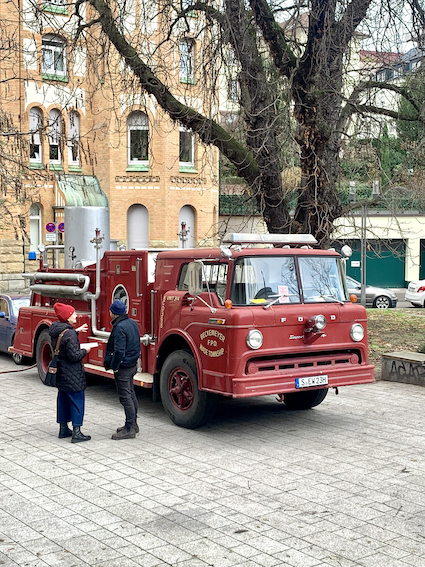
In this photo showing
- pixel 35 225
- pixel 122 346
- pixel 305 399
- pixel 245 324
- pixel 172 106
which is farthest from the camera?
pixel 35 225

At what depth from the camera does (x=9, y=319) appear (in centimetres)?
1667

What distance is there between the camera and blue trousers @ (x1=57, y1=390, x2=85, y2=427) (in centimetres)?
920

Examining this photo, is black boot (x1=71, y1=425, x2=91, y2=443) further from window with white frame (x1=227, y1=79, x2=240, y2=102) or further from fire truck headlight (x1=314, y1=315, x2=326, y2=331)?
window with white frame (x1=227, y1=79, x2=240, y2=102)

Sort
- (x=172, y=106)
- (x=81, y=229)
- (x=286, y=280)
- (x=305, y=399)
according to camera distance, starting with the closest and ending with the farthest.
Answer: (x=286, y=280), (x=305, y=399), (x=172, y=106), (x=81, y=229)

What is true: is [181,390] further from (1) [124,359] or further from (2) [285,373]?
(2) [285,373]

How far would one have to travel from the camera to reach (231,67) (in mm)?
15445

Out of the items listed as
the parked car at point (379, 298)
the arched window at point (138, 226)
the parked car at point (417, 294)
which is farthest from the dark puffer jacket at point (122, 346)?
the arched window at point (138, 226)

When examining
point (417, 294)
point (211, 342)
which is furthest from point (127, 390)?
point (417, 294)

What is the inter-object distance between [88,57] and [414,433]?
10916mm

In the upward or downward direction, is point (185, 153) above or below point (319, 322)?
above

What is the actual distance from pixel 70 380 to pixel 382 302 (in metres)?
24.2

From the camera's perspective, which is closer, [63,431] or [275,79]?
[63,431]

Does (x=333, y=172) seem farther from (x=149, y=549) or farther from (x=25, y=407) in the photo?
(x=149, y=549)

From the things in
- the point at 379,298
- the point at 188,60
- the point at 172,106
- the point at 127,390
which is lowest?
the point at 379,298
